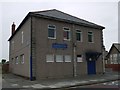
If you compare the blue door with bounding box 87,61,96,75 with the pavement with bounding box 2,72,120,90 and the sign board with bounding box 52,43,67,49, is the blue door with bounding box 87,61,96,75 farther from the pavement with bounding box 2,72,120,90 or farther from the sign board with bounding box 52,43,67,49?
the pavement with bounding box 2,72,120,90

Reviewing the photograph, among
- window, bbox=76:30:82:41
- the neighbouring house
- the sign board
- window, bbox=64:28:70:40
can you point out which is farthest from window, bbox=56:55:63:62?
the neighbouring house

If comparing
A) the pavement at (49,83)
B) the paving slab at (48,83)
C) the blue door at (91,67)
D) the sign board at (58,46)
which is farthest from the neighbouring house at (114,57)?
the paving slab at (48,83)

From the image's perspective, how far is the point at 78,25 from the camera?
25.1m

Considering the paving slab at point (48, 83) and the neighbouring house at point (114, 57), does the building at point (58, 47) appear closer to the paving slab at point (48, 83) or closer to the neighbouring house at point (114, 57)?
the paving slab at point (48, 83)

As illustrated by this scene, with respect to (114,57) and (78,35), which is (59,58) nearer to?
(78,35)

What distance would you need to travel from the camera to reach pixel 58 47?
2264 cm

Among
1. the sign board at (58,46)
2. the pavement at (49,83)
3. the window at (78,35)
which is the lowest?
the pavement at (49,83)

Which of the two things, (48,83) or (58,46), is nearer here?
(48,83)

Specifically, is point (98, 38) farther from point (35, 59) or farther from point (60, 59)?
point (35, 59)

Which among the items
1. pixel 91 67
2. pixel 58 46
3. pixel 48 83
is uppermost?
pixel 58 46

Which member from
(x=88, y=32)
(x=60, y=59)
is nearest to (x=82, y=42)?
(x=88, y=32)

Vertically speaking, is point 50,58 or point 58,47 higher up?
point 58,47

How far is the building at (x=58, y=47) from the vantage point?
21.0 meters

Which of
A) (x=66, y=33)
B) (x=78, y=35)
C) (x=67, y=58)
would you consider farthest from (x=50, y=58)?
(x=78, y=35)
